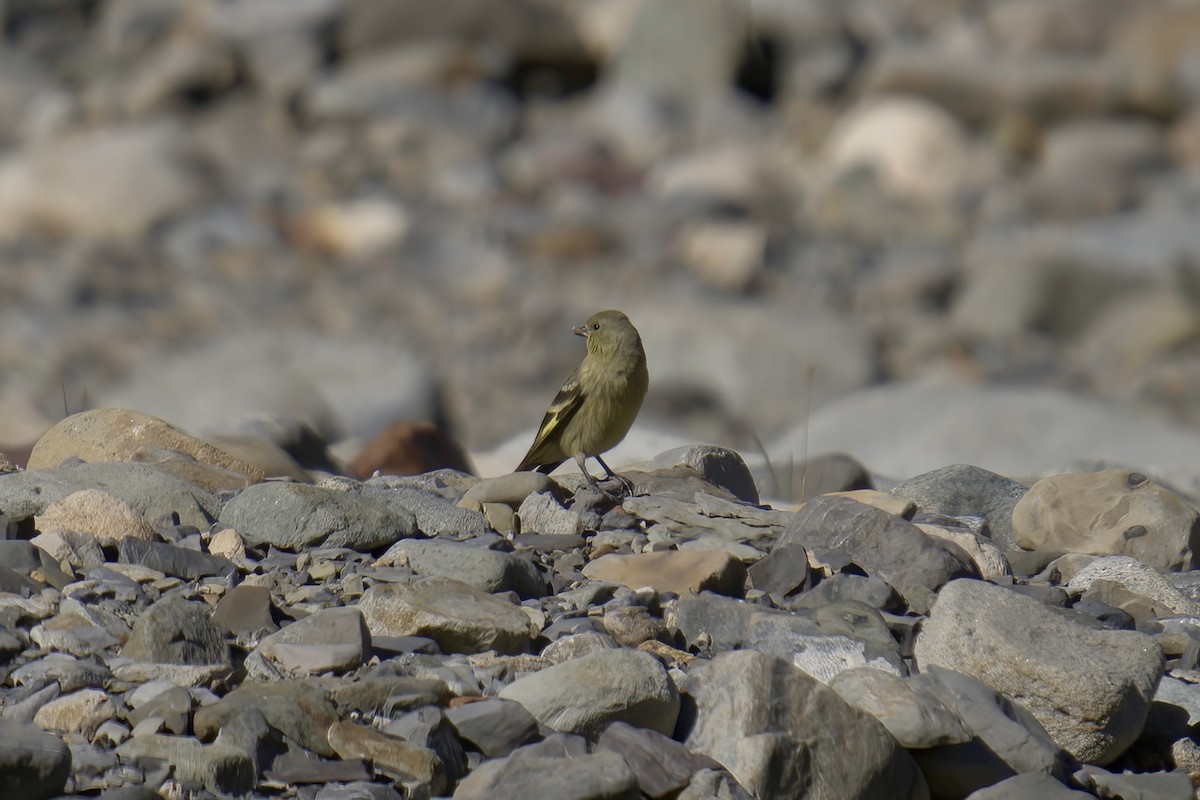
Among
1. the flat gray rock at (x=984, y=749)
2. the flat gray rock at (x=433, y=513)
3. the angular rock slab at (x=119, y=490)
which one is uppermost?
the angular rock slab at (x=119, y=490)

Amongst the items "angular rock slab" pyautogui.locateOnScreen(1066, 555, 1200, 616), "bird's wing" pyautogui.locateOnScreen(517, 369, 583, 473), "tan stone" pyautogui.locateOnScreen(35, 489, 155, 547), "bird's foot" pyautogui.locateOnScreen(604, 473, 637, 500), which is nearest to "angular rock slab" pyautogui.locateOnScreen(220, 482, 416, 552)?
"tan stone" pyautogui.locateOnScreen(35, 489, 155, 547)

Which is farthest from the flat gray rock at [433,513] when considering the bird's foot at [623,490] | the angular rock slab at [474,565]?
the bird's foot at [623,490]

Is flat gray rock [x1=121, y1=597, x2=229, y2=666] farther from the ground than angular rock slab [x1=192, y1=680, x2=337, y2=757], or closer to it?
farther from the ground

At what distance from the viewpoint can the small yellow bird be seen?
5859 mm

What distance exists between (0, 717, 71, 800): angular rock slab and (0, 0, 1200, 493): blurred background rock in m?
6.62

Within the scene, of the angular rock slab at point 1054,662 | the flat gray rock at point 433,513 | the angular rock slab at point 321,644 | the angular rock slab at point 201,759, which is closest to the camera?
the angular rock slab at point 201,759

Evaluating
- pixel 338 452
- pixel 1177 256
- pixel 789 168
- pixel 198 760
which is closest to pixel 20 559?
pixel 198 760

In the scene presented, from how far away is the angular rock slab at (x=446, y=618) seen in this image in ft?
12.7

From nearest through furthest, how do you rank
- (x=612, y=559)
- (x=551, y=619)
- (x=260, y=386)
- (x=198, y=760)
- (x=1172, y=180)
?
(x=198, y=760)
(x=551, y=619)
(x=612, y=559)
(x=260, y=386)
(x=1172, y=180)

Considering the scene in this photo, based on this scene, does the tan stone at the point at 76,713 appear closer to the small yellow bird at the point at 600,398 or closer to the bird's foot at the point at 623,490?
the bird's foot at the point at 623,490

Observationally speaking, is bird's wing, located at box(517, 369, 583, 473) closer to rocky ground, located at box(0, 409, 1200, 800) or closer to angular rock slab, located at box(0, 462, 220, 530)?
rocky ground, located at box(0, 409, 1200, 800)

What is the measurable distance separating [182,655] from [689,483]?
2144 millimetres

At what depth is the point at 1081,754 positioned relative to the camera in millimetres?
3871

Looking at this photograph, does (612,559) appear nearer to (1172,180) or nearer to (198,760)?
(198,760)
